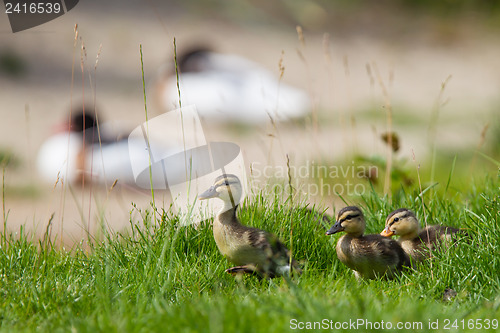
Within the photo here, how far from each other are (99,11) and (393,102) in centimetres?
579

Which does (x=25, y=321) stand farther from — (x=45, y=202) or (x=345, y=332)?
(x=45, y=202)

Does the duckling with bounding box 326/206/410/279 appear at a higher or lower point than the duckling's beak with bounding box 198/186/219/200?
lower

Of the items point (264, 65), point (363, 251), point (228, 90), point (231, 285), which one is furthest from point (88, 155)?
point (264, 65)

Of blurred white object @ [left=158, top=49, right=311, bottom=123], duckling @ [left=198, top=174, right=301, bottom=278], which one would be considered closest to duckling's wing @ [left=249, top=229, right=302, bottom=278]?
duckling @ [left=198, top=174, right=301, bottom=278]

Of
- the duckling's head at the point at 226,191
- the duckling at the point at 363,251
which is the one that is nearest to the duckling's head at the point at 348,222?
the duckling at the point at 363,251

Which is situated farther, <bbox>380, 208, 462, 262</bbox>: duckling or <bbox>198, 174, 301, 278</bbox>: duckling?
<bbox>380, 208, 462, 262</bbox>: duckling

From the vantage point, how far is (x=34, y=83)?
9977 mm

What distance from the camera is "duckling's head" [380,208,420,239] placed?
379 cm

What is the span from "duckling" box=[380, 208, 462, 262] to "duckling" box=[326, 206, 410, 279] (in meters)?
0.06

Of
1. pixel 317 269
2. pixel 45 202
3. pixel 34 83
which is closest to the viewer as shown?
pixel 317 269

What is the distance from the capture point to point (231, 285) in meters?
3.50

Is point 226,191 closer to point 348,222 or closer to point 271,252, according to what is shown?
point 271,252

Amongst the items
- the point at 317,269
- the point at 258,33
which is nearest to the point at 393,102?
the point at 258,33

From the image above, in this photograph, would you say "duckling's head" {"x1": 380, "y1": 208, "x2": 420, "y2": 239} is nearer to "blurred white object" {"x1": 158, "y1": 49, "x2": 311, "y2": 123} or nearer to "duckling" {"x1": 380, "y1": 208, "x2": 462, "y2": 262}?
"duckling" {"x1": 380, "y1": 208, "x2": 462, "y2": 262}
